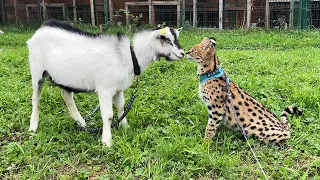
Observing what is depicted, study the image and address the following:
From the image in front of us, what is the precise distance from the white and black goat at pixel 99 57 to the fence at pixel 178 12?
8.83 meters

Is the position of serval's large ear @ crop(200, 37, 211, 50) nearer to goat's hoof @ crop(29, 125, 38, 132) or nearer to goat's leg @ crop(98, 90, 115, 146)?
goat's leg @ crop(98, 90, 115, 146)

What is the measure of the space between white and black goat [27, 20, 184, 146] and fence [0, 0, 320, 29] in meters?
8.83

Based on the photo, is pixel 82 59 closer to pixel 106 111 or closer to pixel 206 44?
pixel 106 111

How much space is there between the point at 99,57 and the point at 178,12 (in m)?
11.7

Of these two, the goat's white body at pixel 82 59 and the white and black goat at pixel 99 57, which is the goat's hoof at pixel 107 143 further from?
the goat's white body at pixel 82 59

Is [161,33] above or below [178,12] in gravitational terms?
below

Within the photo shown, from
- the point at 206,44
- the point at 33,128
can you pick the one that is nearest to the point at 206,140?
the point at 206,44

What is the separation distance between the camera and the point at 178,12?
51.2ft

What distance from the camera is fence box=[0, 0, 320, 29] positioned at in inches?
553

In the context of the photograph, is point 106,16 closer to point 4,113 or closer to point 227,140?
point 4,113

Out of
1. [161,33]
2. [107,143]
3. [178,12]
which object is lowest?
[107,143]

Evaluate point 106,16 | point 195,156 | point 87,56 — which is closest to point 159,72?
point 87,56

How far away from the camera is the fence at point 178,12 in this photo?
14.1 m

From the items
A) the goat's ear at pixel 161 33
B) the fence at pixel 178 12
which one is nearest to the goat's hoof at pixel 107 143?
the goat's ear at pixel 161 33
